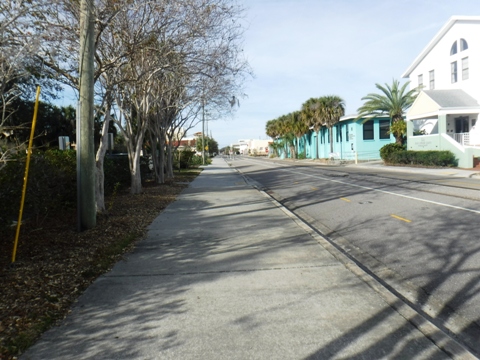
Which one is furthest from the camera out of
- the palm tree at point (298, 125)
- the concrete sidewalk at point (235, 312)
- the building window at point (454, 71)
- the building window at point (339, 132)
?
the palm tree at point (298, 125)

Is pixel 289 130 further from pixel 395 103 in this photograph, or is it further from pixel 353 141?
pixel 395 103

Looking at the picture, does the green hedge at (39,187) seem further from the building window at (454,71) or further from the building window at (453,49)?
the building window at (453,49)

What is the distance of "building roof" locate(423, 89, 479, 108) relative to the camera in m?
34.0

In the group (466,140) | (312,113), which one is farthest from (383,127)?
(466,140)

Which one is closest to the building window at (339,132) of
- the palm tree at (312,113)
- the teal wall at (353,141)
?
the teal wall at (353,141)

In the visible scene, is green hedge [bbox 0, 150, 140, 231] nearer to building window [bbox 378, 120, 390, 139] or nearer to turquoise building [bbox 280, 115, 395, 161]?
turquoise building [bbox 280, 115, 395, 161]

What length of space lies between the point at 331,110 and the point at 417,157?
2502 cm

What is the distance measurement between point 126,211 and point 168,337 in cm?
918

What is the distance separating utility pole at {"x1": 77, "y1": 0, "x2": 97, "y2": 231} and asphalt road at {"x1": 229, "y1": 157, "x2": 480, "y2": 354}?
5010mm

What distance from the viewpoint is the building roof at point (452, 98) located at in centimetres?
3397

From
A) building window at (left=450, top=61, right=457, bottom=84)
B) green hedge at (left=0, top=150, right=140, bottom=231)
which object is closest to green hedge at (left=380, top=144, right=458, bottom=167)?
building window at (left=450, top=61, right=457, bottom=84)

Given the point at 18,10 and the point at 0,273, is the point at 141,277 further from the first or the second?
the point at 18,10

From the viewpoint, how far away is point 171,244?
28.8 ft

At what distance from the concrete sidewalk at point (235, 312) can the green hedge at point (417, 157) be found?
27.0 meters
